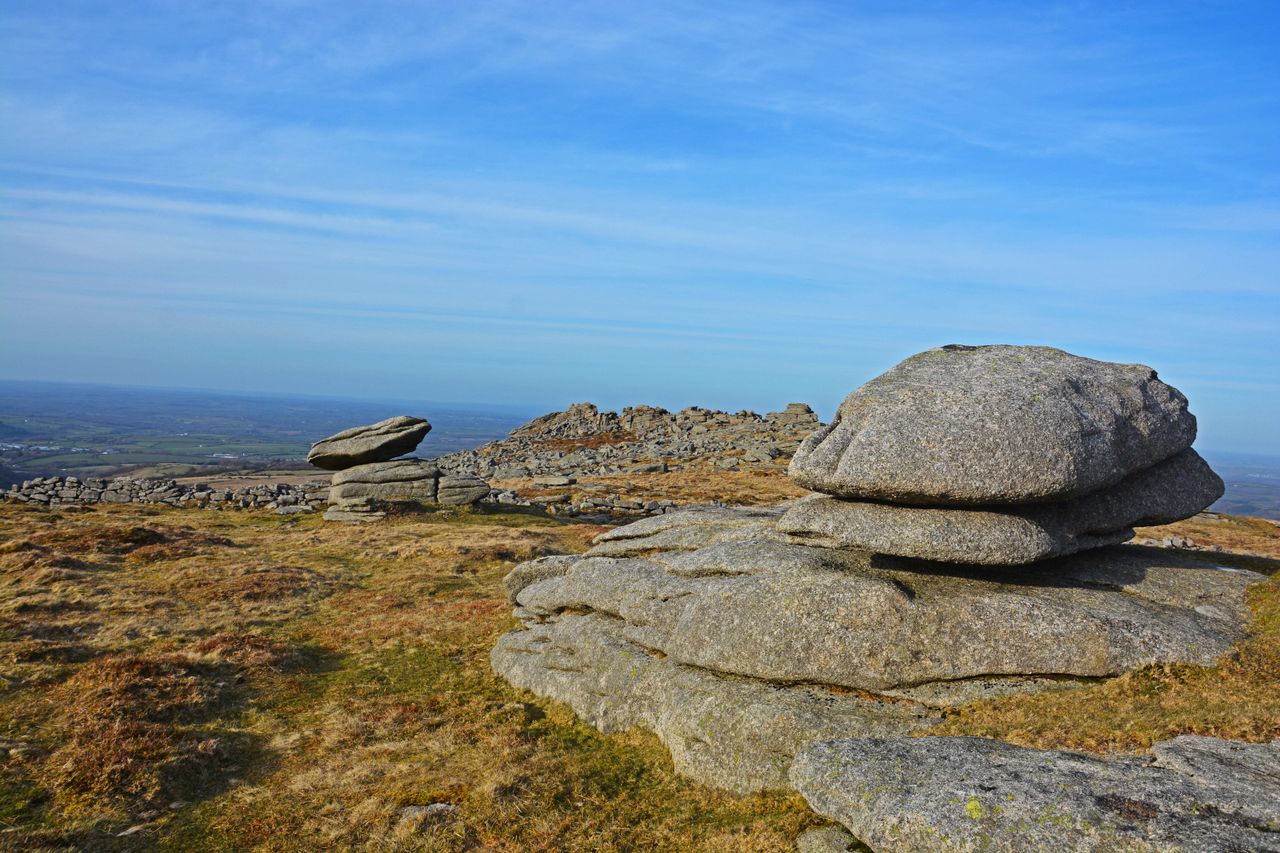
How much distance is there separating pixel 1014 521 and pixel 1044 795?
7.85 meters

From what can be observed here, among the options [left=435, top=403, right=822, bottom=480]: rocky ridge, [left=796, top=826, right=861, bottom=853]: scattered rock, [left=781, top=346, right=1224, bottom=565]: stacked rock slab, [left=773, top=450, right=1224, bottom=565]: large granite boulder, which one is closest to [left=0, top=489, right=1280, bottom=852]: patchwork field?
[left=796, top=826, right=861, bottom=853]: scattered rock

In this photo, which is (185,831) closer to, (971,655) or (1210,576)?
(971,655)

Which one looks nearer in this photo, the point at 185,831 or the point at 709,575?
the point at 185,831

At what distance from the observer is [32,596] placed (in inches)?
1094

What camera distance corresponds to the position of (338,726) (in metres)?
19.0

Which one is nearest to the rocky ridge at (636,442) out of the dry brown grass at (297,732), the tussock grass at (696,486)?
the tussock grass at (696,486)

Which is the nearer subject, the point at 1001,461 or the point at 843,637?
the point at 843,637

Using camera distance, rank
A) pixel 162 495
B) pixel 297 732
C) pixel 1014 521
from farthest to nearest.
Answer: pixel 162 495, pixel 297 732, pixel 1014 521

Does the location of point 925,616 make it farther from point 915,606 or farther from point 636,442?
point 636,442

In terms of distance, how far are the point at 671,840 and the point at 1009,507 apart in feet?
33.6

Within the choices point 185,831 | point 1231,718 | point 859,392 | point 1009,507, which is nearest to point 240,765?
point 185,831

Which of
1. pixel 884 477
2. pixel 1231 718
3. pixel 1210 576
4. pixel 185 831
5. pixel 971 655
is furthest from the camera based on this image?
pixel 1210 576

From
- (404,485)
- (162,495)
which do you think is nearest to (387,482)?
(404,485)

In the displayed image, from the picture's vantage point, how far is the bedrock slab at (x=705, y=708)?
1442cm
